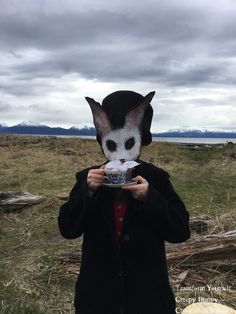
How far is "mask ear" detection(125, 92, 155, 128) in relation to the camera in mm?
2385

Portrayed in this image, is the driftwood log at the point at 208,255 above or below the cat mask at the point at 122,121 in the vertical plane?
below

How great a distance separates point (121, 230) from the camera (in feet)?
7.77

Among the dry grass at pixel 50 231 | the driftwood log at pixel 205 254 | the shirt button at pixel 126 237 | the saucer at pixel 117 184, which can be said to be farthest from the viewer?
the driftwood log at pixel 205 254

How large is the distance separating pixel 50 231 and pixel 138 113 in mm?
4667

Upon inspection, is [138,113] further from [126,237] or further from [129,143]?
[126,237]

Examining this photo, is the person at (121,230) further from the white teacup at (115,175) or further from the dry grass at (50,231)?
the dry grass at (50,231)

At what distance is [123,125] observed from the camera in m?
2.42

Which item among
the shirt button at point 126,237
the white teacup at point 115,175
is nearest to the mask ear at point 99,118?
the white teacup at point 115,175

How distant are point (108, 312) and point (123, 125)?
93 centimetres

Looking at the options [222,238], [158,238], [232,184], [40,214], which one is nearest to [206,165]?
[232,184]

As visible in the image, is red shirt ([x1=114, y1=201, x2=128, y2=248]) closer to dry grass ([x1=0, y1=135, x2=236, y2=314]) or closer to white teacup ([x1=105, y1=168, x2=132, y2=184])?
white teacup ([x1=105, y1=168, x2=132, y2=184])

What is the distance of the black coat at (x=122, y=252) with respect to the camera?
2359mm

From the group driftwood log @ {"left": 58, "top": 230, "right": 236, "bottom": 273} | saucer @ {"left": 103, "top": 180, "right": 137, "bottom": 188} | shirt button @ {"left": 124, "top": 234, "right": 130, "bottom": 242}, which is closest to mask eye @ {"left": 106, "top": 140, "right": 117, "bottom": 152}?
saucer @ {"left": 103, "top": 180, "right": 137, "bottom": 188}

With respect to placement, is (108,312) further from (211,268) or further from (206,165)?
(206,165)
